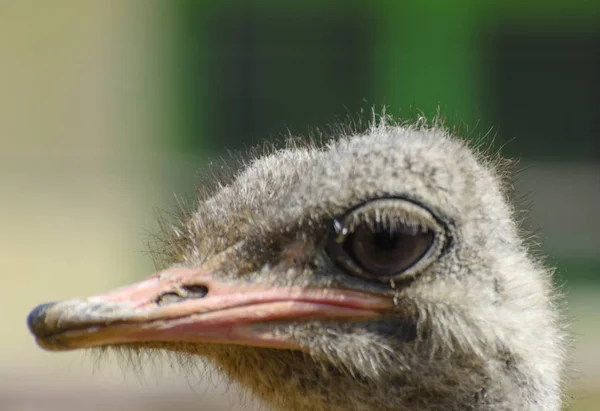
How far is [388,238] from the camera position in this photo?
2.92 meters

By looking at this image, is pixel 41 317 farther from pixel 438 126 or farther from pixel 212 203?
pixel 438 126

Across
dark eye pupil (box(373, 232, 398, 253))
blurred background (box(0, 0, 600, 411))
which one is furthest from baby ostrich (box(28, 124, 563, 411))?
blurred background (box(0, 0, 600, 411))

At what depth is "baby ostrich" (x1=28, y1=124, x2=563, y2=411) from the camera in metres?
2.90

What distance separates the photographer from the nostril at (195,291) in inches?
115

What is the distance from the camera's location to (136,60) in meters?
10.6

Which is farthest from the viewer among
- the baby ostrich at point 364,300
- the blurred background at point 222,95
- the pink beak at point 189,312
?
the blurred background at point 222,95

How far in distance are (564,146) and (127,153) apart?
341cm

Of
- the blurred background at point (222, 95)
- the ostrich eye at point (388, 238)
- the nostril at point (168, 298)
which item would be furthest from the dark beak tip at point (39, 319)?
the blurred background at point (222, 95)

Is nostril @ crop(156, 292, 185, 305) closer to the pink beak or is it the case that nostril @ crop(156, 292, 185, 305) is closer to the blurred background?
the pink beak

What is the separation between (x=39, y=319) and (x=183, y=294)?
0.31 m

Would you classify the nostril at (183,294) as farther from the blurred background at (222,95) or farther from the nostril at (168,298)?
the blurred background at (222,95)

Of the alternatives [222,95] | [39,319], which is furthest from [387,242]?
[222,95]

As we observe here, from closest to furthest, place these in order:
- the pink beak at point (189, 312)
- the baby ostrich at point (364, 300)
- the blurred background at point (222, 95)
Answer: the pink beak at point (189, 312), the baby ostrich at point (364, 300), the blurred background at point (222, 95)

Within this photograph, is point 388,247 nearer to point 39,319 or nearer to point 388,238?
point 388,238
